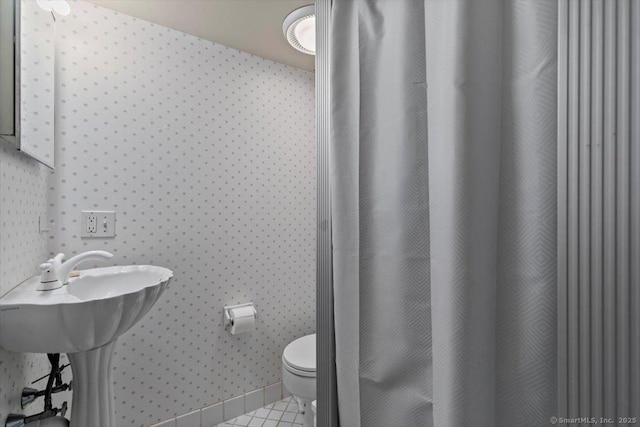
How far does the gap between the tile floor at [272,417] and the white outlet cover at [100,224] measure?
4.31ft

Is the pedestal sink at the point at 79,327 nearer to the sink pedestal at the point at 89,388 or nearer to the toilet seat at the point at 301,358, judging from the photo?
the sink pedestal at the point at 89,388

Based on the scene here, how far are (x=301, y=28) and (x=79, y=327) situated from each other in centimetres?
166

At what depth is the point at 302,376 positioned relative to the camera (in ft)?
5.31

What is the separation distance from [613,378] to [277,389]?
2.09 metres

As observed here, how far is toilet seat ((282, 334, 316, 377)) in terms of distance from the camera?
162 centimetres

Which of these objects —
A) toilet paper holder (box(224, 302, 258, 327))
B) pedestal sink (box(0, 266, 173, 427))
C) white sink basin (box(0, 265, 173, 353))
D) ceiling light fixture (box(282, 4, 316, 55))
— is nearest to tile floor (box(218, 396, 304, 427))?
toilet paper holder (box(224, 302, 258, 327))

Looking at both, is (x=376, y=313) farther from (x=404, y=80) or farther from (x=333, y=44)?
(x=333, y=44)

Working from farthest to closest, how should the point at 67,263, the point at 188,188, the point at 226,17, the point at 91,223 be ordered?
Result: the point at 188,188
the point at 226,17
the point at 91,223
the point at 67,263

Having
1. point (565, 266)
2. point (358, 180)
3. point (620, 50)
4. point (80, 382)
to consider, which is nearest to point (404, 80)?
point (358, 180)

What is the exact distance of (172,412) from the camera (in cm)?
177

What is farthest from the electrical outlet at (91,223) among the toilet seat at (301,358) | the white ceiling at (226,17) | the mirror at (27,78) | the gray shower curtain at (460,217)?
the gray shower curtain at (460,217)

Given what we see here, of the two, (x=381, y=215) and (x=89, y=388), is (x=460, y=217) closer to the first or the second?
(x=381, y=215)

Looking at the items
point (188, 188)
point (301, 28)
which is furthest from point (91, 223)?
point (301, 28)

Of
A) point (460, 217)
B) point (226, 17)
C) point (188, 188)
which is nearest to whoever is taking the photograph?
point (460, 217)
